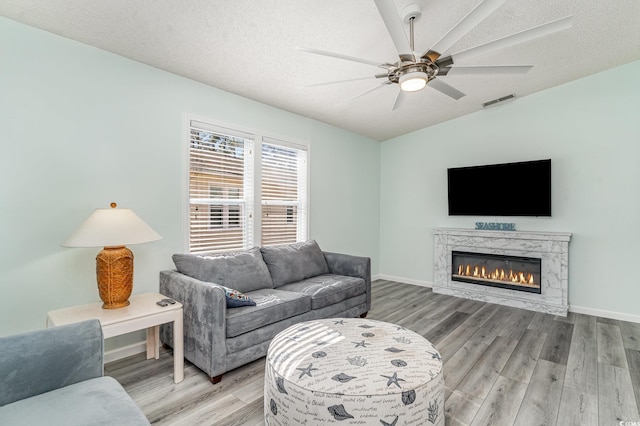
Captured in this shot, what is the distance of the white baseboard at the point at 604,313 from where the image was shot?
10.9 feet

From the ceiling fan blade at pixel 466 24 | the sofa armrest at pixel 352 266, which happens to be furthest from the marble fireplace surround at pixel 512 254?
the ceiling fan blade at pixel 466 24

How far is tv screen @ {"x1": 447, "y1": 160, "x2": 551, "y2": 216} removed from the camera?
3830mm

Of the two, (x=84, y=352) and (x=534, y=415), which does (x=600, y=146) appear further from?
(x=84, y=352)

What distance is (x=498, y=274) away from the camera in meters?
4.20

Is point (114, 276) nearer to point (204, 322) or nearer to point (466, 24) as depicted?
point (204, 322)

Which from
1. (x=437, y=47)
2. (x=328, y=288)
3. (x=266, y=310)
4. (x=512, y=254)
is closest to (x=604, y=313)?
(x=512, y=254)

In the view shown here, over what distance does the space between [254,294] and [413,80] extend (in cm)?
225

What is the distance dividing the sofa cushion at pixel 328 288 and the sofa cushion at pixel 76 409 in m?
1.79

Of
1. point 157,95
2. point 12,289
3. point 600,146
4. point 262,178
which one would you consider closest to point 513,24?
point 600,146

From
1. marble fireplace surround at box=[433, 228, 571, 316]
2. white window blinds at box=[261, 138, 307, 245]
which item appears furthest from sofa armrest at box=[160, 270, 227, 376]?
marble fireplace surround at box=[433, 228, 571, 316]

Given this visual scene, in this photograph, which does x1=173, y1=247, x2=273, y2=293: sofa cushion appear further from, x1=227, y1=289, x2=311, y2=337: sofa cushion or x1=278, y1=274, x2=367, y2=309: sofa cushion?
x1=278, y1=274, x2=367, y2=309: sofa cushion

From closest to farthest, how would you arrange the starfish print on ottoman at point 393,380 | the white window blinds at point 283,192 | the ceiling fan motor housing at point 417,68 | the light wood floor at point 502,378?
the starfish print on ottoman at point 393,380, the light wood floor at point 502,378, the ceiling fan motor housing at point 417,68, the white window blinds at point 283,192

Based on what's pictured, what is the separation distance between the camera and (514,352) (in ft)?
8.56

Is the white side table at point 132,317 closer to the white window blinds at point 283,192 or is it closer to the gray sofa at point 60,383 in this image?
the gray sofa at point 60,383
